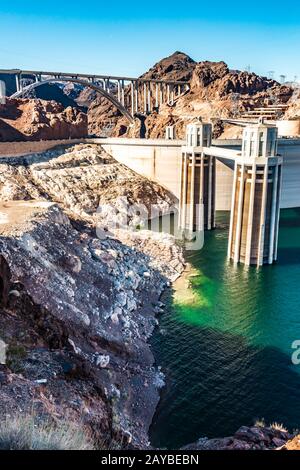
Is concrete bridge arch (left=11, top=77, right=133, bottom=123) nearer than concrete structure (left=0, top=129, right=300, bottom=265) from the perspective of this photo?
No

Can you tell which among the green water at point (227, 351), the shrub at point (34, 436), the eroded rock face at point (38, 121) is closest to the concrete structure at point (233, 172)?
the eroded rock face at point (38, 121)

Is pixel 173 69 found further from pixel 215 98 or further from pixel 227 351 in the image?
pixel 227 351

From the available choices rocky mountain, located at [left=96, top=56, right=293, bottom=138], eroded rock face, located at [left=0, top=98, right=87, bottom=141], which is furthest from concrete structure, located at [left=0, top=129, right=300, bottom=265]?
rocky mountain, located at [left=96, top=56, right=293, bottom=138]

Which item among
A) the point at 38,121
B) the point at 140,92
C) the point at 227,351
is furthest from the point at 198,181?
the point at 140,92

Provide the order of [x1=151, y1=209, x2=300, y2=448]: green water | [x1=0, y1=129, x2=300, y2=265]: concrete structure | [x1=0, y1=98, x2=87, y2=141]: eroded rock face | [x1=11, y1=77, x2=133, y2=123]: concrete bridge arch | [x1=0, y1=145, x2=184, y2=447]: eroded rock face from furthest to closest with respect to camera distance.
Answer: [x1=11, y1=77, x2=133, y2=123]: concrete bridge arch → [x1=0, y1=98, x2=87, y2=141]: eroded rock face → [x1=0, y1=129, x2=300, y2=265]: concrete structure → [x1=151, y1=209, x2=300, y2=448]: green water → [x1=0, y1=145, x2=184, y2=447]: eroded rock face

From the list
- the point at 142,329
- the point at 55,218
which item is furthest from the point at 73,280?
the point at 55,218

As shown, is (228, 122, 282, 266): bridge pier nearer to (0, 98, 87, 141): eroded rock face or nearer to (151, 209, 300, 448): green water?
(151, 209, 300, 448): green water

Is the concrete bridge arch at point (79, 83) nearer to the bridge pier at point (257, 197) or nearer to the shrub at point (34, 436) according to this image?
the bridge pier at point (257, 197)
